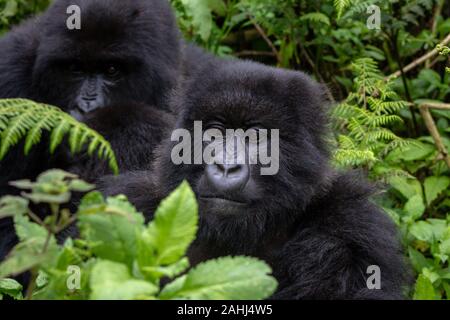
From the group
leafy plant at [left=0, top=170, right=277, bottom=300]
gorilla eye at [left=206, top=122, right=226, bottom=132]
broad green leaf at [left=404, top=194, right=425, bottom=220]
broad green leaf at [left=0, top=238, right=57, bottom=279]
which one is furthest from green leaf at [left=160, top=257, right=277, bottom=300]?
broad green leaf at [left=404, top=194, right=425, bottom=220]

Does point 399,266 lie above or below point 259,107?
below

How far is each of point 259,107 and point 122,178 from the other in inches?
39.1

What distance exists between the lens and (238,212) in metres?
3.73

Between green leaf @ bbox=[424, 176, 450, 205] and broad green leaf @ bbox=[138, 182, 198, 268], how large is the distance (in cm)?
329

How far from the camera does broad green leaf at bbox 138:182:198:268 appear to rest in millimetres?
2387

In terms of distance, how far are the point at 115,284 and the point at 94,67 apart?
3.31 m

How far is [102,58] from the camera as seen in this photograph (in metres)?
5.35

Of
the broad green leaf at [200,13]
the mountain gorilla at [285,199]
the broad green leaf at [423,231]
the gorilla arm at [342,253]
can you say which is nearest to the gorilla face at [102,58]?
the broad green leaf at [200,13]

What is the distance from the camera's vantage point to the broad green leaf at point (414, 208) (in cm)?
482

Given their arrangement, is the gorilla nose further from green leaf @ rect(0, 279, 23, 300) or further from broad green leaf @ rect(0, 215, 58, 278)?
broad green leaf @ rect(0, 215, 58, 278)
